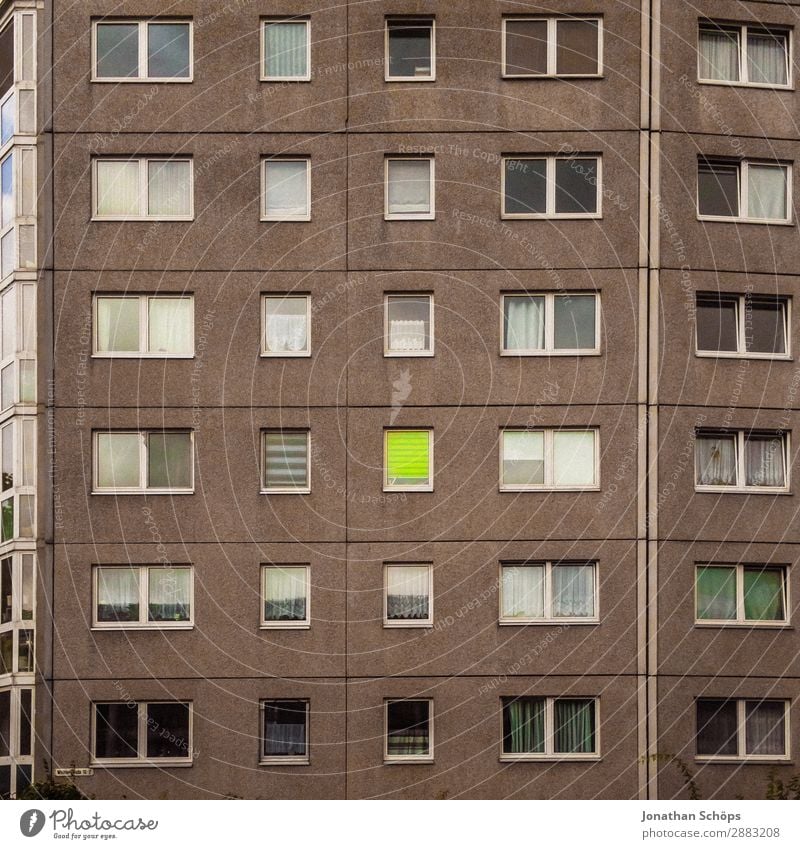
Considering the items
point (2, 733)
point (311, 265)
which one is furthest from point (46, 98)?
point (2, 733)

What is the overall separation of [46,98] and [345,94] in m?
3.92

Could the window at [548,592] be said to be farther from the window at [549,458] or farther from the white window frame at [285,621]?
the white window frame at [285,621]

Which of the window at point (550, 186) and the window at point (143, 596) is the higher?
the window at point (550, 186)

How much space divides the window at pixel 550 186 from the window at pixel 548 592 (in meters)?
4.61

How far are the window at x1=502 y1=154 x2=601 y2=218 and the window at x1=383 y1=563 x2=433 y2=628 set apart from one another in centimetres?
482

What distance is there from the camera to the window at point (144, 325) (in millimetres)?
20234

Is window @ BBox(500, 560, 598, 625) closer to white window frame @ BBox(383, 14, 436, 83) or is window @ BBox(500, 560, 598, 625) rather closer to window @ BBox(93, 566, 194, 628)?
window @ BBox(93, 566, 194, 628)

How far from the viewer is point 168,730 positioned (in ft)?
64.8

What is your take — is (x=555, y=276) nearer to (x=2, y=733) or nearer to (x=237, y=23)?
(x=237, y=23)

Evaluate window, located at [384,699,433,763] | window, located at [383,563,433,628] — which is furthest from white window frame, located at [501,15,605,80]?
window, located at [384,699,433,763]

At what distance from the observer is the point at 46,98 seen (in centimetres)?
2027

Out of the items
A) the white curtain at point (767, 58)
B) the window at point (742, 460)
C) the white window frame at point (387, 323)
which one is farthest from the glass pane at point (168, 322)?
the white curtain at point (767, 58)

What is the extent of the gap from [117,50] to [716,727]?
11815 millimetres

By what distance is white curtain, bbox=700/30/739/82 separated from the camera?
2047cm
